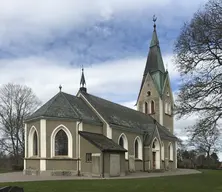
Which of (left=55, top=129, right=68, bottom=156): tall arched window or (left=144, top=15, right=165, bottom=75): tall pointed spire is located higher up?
(left=144, top=15, right=165, bottom=75): tall pointed spire

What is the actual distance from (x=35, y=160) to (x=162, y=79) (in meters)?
31.1

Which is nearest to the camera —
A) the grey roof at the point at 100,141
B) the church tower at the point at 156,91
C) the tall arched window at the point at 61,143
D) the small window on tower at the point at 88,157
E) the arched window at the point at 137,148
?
the grey roof at the point at 100,141

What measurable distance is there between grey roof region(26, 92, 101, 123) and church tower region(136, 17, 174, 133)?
20.1 meters

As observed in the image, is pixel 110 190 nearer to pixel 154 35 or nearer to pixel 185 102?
pixel 185 102

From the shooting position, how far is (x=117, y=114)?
41750 millimetres

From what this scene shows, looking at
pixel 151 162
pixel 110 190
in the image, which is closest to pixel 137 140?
pixel 151 162

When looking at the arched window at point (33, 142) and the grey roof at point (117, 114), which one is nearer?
the arched window at point (33, 142)

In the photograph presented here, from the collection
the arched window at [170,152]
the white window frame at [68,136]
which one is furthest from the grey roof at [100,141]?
the arched window at [170,152]

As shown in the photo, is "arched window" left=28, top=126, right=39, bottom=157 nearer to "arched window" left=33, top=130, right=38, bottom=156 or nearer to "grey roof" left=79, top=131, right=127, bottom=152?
"arched window" left=33, top=130, right=38, bottom=156

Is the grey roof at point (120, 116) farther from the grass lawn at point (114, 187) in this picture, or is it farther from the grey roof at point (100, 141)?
the grass lawn at point (114, 187)

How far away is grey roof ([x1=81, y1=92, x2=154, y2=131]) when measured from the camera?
3794cm

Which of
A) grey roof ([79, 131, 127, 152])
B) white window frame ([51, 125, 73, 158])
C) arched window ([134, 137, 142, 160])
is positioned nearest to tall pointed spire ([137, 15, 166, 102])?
arched window ([134, 137, 142, 160])

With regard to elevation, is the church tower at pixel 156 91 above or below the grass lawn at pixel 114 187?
above

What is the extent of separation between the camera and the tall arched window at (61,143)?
31453mm
